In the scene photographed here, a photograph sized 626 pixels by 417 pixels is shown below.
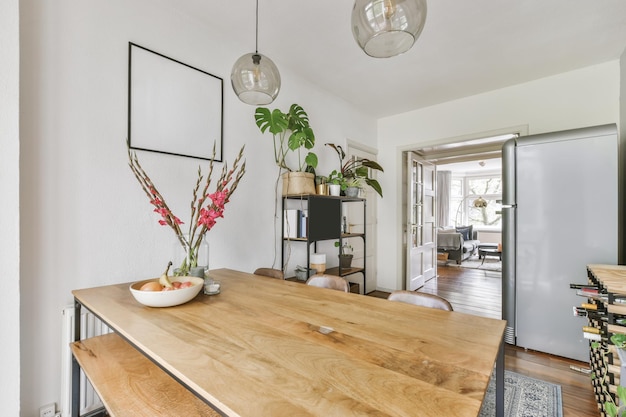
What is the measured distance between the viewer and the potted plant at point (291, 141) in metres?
2.47

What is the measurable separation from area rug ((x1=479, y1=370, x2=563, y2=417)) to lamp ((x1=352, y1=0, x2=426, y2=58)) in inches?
79.9

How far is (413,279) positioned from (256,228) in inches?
116

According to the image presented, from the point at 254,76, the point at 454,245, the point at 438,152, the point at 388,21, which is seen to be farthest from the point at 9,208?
the point at 454,245

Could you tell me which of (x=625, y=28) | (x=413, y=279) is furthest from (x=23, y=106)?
(x=413, y=279)

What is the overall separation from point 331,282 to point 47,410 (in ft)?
5.41

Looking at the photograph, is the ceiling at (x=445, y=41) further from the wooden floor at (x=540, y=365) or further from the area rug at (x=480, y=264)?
the area rug at (x=480, y=264)

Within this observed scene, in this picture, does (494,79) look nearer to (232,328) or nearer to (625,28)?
(625,28)

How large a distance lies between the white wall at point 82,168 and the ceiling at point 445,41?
0.50m

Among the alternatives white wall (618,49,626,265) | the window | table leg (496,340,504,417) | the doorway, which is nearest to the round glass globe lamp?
table leg (496,340,504,417)

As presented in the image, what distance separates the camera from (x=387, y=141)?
14.6ft

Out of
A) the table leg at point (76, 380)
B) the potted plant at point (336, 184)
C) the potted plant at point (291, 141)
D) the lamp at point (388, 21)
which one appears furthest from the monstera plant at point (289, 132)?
the table leg at point (76, 380)

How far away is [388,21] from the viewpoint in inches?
40.6

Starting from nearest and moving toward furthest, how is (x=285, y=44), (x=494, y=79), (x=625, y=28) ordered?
(x=625, y=28) → (x=285, y=44) → (x=494, y=79)

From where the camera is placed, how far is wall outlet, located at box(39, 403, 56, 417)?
1.52 meters
